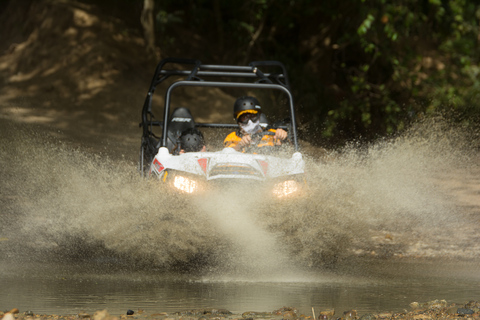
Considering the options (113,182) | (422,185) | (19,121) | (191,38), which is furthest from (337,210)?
(191,38)

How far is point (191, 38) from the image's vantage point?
1944 cm

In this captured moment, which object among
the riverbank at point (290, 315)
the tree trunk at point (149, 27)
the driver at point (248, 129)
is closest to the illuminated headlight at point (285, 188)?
the driver at point (248, 129)

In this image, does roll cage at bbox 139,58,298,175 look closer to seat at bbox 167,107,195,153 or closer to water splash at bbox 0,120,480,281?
seat at bbox 167,107,195,153

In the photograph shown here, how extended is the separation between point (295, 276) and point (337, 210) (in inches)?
29.6

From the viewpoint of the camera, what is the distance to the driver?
616cm

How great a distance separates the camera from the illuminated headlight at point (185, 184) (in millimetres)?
5152

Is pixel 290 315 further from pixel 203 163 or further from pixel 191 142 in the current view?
pixel 191 142

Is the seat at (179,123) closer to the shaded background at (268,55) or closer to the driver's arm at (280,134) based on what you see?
the driver's arm at (280,134)

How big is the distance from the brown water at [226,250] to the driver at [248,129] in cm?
58

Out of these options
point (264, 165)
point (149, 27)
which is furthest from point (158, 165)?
point (149, 27)

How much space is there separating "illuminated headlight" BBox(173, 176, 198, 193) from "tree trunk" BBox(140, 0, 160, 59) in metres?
12.5

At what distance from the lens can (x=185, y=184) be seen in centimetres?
520

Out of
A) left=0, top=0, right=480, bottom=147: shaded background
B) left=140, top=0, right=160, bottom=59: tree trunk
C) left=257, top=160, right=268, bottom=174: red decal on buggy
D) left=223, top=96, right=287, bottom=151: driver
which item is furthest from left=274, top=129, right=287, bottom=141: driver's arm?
left=140, top=0, right=160, bottom=59: tree trunk

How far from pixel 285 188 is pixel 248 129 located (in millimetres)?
1445
